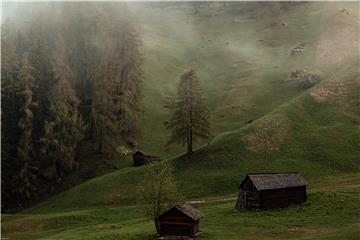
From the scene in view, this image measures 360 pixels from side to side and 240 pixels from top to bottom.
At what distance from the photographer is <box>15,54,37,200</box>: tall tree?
2940 inches

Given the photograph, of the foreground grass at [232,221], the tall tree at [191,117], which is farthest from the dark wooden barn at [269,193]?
the tall tree at [191,117]

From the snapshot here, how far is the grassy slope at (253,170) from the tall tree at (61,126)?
743 cm

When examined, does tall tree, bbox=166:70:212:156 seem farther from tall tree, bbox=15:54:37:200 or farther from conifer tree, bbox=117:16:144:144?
tall tree, bbox=15:54:37:200

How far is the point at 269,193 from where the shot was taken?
185 feet

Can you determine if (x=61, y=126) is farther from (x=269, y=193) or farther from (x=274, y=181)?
(x=269, y=193)

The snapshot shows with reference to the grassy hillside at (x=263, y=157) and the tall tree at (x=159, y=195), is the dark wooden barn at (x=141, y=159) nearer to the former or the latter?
the grassy hillside at (x=263, y=157)

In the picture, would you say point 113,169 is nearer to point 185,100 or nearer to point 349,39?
point 185,100

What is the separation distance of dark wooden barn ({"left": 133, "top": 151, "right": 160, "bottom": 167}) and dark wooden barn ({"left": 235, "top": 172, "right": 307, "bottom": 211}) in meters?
24.7

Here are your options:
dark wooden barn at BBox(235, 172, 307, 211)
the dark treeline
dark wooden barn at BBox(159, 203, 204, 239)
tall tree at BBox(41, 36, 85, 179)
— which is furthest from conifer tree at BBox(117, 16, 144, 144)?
dark wooden barn at BBox(159, 203, 204, 239)

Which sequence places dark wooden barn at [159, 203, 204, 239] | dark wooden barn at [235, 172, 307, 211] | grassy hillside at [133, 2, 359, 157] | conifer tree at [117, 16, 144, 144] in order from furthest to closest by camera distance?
grassy hillside at [133, 2, 359, 157]
conifer tree at [117, 16, 144, 144]
dark wooden barn at [235, 172, 307, 211]
dark wooden barn at [159, 203, 204, 239]

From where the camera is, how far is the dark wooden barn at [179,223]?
47.2m

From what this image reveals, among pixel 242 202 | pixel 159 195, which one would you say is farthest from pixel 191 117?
pixel 159 195

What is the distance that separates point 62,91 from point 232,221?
142ft

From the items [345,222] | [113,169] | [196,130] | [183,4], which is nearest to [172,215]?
[345,222]
